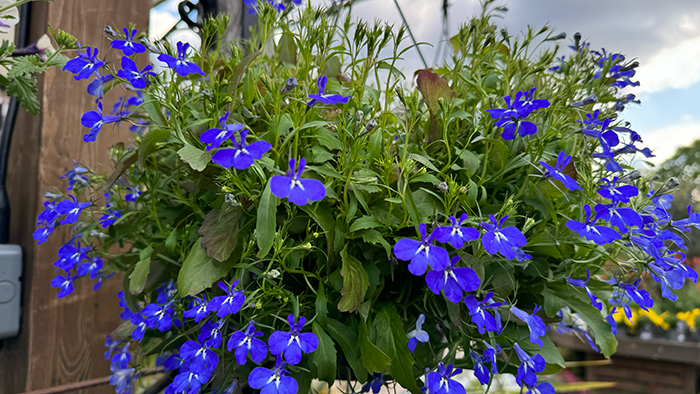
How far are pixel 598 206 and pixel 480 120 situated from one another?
0.16 m

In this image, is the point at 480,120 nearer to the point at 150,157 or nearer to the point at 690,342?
the point at 150,157

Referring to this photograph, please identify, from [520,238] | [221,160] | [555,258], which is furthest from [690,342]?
[221,160]

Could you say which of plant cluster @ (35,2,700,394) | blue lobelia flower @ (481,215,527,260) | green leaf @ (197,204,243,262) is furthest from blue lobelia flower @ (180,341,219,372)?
blue lobelia flower @ (481,215,527,260)

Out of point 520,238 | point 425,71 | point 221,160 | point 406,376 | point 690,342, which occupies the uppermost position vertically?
point 425,71

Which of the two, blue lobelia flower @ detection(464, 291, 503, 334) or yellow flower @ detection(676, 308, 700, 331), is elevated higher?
blue lobelia flower @ detection(464, 291, 503, 334)

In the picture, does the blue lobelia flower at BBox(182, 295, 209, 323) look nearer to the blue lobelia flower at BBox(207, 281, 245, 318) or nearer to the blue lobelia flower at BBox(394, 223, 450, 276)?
the blue lobelia flower at BBox(207, 281, 245, 318)

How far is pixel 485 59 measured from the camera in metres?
0.63

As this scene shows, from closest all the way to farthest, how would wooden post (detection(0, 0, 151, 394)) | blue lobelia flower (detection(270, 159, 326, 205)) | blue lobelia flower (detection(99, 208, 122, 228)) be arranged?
blue lobelia flower (detection(270, 159, 326, 205)) → blue lobelia flower (detection(99, 208, 122, 228)) → wooden post (detection(0, 0, 151, 394))

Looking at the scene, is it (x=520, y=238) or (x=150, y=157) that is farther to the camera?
(x=150, y=157)

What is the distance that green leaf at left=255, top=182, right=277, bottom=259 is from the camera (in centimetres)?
42

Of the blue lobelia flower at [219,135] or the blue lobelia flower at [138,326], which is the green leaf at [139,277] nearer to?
the blue lobelia flower at [138,326]

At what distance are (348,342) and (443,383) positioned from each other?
0.11 metres

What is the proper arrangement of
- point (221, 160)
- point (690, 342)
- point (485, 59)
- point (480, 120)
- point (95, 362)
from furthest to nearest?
point (690, 342) → point (95, 362) → point (485, 59) → point (480, 120) → point (221, 160)

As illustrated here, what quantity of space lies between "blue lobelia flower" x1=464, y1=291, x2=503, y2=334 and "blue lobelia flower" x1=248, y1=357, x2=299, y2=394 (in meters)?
0.19
